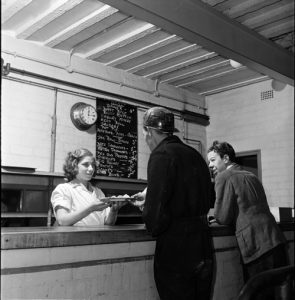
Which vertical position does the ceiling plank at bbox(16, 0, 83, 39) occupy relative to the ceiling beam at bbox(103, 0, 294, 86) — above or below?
above

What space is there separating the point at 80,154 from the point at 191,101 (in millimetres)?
4057

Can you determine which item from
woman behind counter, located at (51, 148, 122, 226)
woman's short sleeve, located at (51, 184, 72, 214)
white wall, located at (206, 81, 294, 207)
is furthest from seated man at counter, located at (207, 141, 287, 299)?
white wall, located at (206, 81, 294, 207)

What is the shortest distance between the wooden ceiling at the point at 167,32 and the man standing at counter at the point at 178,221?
1.48 m

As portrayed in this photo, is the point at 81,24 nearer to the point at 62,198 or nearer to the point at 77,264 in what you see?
the point at 62,198

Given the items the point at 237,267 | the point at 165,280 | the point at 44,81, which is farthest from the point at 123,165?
the point at 165,280

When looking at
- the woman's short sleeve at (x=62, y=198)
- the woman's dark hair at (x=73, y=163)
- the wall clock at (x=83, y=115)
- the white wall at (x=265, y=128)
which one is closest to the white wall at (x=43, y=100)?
the wall clock at (x=83, y=115)

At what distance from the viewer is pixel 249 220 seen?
294 cm

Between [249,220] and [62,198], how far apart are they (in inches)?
60.7

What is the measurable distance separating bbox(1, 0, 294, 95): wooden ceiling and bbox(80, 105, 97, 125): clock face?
32.0 inches

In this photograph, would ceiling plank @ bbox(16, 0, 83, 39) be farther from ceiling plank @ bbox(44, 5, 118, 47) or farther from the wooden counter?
the wooden counter

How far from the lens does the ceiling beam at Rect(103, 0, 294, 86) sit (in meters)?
3.10

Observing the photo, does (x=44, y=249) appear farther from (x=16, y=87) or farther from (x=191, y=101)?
(x=191, y=101)

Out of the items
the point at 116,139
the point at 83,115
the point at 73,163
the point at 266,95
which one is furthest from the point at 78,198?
the point at 266,95

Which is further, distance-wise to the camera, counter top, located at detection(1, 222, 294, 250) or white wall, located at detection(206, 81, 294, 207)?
white wall, located at detection(206, 81, 294, 207)
